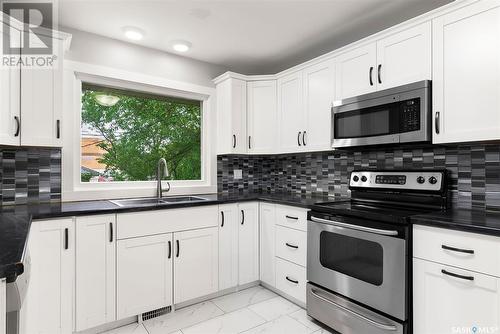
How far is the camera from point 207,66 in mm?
3201

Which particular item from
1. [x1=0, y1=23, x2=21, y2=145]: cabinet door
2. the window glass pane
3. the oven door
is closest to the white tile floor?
the oven door

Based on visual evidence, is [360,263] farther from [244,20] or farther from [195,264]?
[244,20]

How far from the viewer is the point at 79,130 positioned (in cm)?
248

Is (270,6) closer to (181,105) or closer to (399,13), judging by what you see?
(399,13)

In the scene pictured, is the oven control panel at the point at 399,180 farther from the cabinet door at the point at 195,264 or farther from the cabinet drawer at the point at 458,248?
the cabinet door at the point at 195,264

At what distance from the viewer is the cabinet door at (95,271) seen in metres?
1.94

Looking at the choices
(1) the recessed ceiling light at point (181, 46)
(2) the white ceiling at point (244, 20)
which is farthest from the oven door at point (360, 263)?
(1) the recessed ceiling light at point (181, 46)

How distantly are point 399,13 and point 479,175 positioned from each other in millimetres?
1328

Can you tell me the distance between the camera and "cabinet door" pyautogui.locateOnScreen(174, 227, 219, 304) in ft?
7.73

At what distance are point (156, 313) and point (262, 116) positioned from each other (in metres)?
2.09

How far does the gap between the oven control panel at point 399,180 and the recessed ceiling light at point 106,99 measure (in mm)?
2319

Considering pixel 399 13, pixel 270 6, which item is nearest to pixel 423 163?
pixel 399 13

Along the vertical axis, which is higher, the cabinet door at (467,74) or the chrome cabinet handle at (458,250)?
the cabinet door at (467,74)

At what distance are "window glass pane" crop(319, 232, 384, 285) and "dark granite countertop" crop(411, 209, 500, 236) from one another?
0.32m
